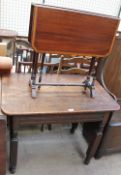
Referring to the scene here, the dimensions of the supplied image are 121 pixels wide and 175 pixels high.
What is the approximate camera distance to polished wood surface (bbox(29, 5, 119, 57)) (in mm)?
1158

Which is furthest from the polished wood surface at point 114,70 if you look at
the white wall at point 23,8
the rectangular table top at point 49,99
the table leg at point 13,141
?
the white wall at point 23,8

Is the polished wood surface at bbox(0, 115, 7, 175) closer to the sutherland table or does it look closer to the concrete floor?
the sutherland table

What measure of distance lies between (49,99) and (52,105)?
7 cm

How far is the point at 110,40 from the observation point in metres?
1.37

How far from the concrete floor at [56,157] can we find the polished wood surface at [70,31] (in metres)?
1.00

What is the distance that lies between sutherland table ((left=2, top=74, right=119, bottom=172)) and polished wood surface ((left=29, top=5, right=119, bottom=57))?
0.33 m

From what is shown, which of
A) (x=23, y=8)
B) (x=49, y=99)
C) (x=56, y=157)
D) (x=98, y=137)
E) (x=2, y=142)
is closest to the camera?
(x=2, y=142)

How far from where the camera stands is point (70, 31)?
1.24m

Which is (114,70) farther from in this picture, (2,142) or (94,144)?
(2,142)

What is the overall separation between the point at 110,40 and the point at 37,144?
3.86ft

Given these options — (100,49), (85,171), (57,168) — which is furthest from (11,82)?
(85,171)

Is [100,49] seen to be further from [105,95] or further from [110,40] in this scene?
[105,95]

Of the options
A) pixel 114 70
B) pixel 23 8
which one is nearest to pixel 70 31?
pixel 114 70

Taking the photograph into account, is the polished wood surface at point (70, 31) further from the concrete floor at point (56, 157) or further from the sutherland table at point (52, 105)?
the concrete floor at point (56, 157)
